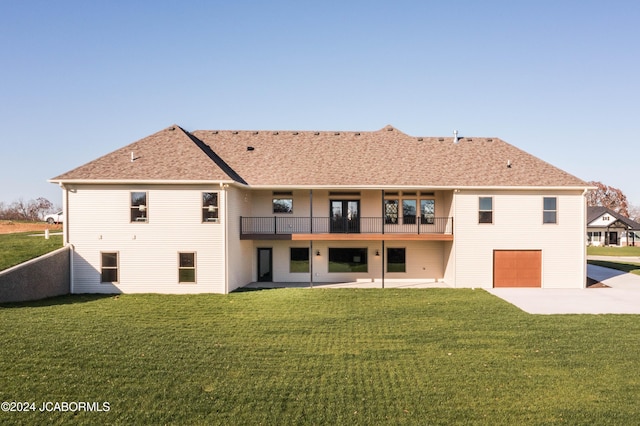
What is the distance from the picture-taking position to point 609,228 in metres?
59.2

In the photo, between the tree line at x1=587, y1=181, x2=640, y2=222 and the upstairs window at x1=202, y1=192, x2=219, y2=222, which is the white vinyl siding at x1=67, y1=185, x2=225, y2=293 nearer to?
the upstairs window at x1=202, y1=192, x2=219, y2=222

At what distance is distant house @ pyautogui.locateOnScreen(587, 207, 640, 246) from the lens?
58.9m

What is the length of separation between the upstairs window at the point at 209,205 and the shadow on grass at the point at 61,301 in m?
4.92

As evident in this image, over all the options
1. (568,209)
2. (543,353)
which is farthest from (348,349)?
(568,209)

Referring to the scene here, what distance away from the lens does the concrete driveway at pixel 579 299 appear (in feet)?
49.4

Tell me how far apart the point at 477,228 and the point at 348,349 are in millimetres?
11401

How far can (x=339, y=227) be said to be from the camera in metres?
21.3

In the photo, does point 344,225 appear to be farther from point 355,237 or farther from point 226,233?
point 226,233

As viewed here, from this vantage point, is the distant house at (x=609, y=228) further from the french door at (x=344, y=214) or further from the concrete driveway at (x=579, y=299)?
the french door at (x=344, y=214)

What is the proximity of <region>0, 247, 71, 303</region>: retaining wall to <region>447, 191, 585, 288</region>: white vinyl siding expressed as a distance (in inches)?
669

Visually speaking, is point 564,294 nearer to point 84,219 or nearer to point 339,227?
point 339,227

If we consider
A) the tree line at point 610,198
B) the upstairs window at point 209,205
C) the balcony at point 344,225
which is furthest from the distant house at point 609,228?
the upstairs window at point 209,205

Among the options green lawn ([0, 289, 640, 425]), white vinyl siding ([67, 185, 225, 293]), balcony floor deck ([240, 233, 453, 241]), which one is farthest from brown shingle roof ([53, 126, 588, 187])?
green lawn ([0, 289, 640, 425])

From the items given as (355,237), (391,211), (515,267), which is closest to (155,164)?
(355,237)
